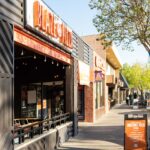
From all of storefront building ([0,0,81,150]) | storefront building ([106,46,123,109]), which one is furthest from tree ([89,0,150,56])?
storefront building ([106,46,123,109])

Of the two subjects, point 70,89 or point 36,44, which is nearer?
point 36,44

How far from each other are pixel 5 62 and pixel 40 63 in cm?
882

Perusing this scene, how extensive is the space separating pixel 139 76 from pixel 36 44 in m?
88.9

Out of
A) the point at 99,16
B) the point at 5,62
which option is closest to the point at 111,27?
the point at 99,16

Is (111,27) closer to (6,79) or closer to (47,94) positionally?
(47,94)

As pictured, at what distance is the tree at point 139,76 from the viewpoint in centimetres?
9788

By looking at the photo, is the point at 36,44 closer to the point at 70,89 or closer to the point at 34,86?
the point at 70,89

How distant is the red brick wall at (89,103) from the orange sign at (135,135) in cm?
1436

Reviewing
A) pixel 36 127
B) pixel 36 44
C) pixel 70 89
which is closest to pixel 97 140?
pixel 70 89

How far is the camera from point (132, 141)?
13.7 m

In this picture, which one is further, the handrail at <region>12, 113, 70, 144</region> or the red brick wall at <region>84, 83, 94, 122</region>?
the red brick wall at <region>84, 83, 94, 122</region>

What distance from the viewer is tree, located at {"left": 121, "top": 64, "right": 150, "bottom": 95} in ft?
321

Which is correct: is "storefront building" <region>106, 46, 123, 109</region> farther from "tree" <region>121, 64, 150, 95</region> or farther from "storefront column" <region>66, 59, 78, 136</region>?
"tree" <region>121, 64, 150, 95</region>

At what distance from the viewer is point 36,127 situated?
14641mm
